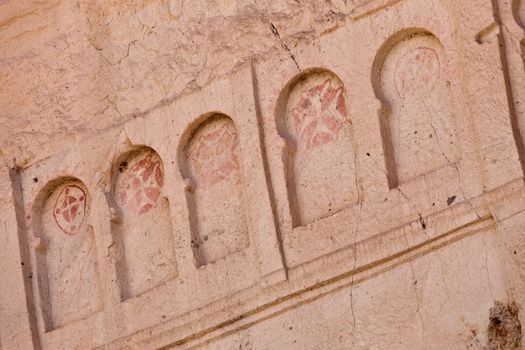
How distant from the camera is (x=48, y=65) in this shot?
47.7 feet

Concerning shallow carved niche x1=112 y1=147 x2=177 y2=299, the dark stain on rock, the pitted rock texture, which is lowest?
the dark stain on rock

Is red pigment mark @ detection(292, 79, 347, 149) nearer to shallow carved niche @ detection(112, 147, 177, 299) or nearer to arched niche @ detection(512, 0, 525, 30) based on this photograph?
shallow carved niche @ detection(112, 147, 177, 299)

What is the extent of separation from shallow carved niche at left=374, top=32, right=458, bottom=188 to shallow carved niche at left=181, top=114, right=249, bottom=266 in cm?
102

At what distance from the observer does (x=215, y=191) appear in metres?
13.7

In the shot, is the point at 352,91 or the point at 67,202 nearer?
the point at 352,91

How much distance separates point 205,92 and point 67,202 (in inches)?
48.0

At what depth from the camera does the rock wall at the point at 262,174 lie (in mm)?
12680

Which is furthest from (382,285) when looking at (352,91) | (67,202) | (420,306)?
(67,202)

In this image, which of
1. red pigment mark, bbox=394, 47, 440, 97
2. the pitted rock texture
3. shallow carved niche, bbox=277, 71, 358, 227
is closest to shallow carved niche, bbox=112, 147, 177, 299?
the pitted rock texture

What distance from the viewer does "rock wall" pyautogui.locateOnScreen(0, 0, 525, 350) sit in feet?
41.6

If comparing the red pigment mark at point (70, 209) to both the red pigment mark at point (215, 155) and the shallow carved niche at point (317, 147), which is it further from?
the shallow carved niche at point (317, 147)

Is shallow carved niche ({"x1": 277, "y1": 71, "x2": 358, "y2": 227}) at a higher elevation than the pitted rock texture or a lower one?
lower

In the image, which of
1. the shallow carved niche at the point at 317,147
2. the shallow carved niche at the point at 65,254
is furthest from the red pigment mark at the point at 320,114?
the shallow carved niche at the point at 65,254

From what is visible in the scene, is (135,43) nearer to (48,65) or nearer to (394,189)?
(48,65)
